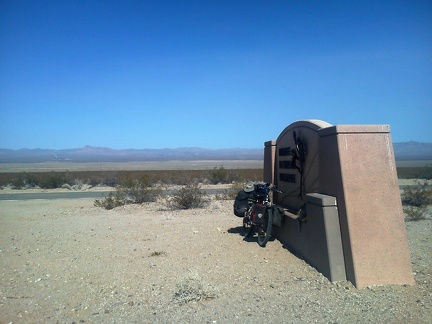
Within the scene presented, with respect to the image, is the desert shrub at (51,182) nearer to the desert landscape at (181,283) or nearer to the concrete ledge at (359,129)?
the desert landscape at (181,283)

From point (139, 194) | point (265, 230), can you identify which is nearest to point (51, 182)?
point (139, 194)

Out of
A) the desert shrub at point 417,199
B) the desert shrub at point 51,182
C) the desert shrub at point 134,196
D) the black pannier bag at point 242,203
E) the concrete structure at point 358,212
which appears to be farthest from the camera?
the desert shrub at point 51,182

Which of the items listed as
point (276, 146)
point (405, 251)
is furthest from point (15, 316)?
point (276, 146)

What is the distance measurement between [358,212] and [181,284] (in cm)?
286

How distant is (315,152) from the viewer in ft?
25.2

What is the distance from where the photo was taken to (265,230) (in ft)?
29.7

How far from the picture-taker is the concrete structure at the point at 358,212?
6000mm

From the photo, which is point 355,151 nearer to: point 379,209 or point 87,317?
point 379,209

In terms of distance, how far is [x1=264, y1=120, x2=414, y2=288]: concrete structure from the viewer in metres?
6.00

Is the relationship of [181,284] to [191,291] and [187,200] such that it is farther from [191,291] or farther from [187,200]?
[187,200]

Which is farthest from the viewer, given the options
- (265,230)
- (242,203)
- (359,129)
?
(242,203)

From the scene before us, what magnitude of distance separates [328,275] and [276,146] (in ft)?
15.8

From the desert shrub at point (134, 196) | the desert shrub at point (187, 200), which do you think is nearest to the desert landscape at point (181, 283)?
the desert shrub at point (187, 200)

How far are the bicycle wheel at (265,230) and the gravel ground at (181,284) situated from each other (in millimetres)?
204
